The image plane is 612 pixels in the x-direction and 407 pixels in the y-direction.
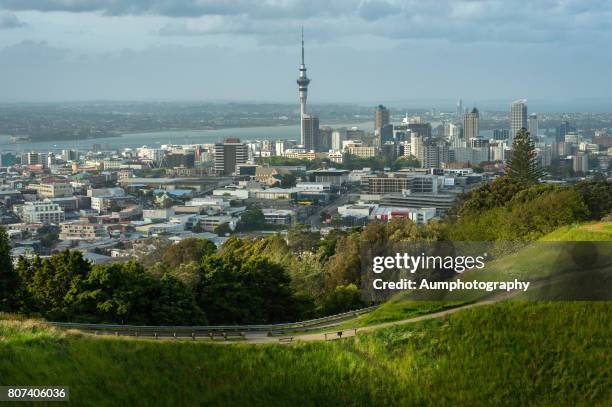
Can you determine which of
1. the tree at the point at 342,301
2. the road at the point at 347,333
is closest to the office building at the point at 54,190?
the tree at the point at 342,301

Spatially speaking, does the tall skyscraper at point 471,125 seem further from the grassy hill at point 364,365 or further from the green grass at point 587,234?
the grassy hill at point 364,365

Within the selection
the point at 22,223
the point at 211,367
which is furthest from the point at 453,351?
the point at 22,223

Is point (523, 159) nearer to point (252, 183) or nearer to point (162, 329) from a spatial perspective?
point (162, 329)

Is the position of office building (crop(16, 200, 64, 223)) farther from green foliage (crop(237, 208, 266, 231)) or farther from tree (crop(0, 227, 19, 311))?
tree (crop(0, 227, 19, 311))

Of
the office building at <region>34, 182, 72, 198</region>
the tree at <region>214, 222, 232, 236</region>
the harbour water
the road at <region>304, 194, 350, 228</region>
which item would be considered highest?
the harbour water

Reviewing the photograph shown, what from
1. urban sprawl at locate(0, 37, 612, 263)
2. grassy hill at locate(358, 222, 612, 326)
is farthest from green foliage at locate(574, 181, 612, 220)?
urban sprawl at locate(0, 37, 612, 263)
